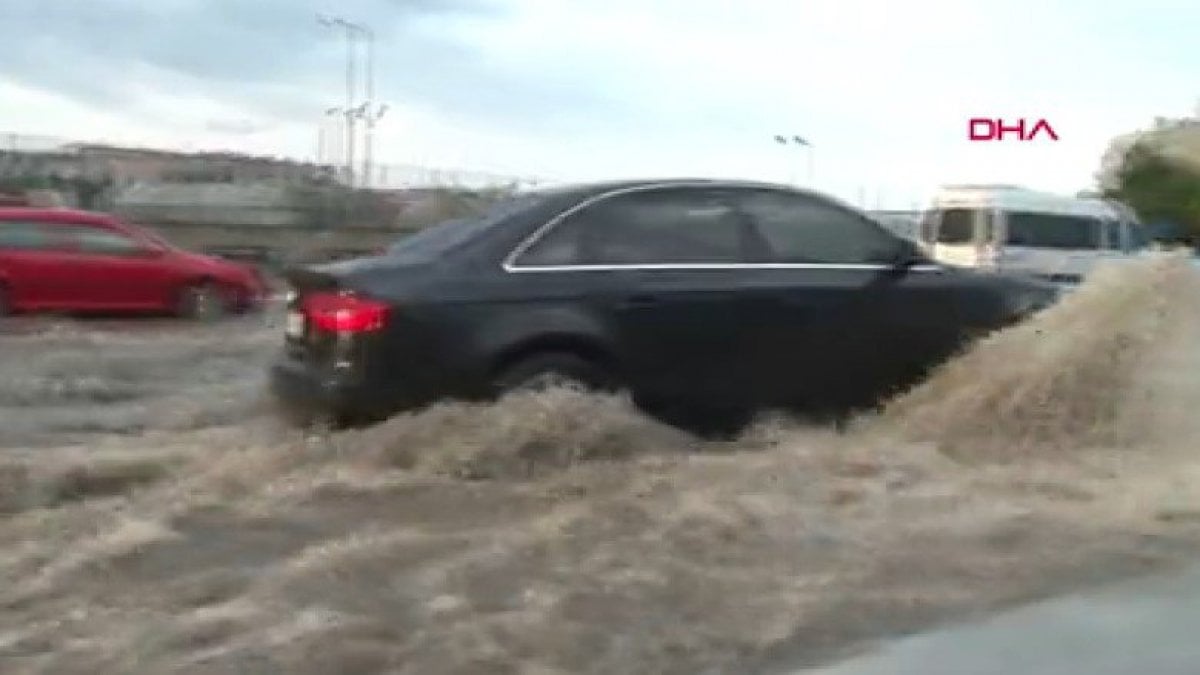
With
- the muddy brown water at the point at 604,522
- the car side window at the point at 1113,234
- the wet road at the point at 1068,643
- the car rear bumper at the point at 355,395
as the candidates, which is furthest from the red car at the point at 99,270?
the wet road at the point at 1068,643

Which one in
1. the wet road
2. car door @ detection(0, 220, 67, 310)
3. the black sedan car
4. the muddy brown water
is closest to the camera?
the wet road

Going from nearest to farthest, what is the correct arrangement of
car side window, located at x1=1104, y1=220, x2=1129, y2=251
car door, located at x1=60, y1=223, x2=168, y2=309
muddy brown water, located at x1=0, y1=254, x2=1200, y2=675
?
muddy brown water, located at x1=0, y1=254, x2=1200, y2=675 < car door, located at x1=60, y1=223, x2=168, y2=309 < car side window, located at x1=1104, y1=220, x2=1129, y2=251

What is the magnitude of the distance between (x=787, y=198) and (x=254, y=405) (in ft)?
10.8

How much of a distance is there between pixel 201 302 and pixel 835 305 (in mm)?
12634

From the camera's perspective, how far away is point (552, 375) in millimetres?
8461

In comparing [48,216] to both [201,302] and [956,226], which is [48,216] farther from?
[956,226]

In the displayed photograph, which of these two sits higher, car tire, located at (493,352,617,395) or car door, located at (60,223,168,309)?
car door, located at (60,223,168,309)

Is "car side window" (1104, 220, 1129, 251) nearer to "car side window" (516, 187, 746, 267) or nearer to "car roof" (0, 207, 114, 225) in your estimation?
"car roof" (0, 207, 114, 225)

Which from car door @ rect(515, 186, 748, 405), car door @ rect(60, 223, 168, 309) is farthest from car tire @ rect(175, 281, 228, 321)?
car door @ rect(515, 186, 748, 405)

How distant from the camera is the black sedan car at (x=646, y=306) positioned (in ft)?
27.0

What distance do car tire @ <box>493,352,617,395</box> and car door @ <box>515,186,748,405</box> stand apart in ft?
0.53

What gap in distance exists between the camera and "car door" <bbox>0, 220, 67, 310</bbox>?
1925 cm

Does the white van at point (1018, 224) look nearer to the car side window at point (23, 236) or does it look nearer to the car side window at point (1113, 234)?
the car side window at point (1113, 234)

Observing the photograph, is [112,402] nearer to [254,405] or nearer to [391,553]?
[254,405]
